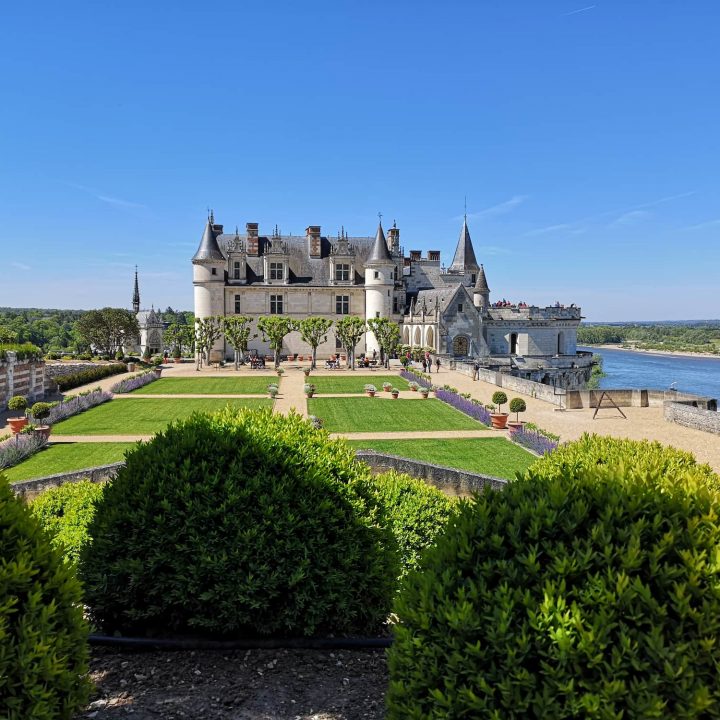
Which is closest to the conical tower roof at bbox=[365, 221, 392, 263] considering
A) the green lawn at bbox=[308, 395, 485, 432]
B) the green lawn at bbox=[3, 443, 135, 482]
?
the green lawn at bbox=[308, 395, 485, 432]

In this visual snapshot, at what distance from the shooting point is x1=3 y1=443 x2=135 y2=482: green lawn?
51.4 feet

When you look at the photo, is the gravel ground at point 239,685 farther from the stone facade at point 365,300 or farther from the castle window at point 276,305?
Result: the castle window at point 276,305

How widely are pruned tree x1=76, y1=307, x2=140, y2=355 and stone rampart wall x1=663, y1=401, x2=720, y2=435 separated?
57.2 metres

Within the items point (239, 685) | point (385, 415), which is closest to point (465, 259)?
point (385, 415)

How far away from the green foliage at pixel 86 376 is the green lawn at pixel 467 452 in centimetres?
2188

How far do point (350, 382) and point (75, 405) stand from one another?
16065 mm

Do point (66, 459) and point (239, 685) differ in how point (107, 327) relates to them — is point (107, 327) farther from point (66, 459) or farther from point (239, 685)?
point (239, 685)

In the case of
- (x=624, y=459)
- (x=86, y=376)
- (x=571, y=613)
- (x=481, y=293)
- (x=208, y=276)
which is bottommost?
(x=86, y=376)

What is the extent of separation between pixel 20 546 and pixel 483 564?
3.08m

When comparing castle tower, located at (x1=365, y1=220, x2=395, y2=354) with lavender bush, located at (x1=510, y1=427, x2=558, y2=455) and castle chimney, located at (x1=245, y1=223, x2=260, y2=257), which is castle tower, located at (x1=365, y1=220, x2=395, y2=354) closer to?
castle chimney, located at (x1=245, y1=223, x2=260, y2=257)

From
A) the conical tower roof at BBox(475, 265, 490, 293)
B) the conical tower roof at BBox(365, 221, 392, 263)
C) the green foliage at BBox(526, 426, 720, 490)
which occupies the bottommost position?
the green foliage at BBox(526, 426, 720, 490)

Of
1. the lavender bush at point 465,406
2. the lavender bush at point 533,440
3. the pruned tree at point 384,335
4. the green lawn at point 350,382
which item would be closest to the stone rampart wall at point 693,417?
the lavender bush at point 533,440

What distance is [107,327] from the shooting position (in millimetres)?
65688

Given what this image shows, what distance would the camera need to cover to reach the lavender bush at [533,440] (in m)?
17.8
